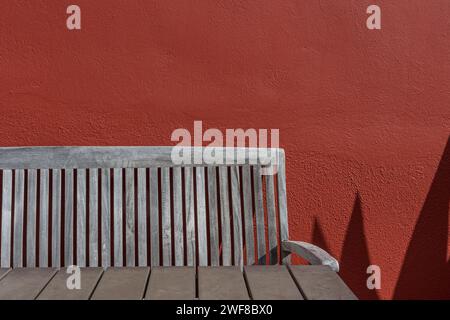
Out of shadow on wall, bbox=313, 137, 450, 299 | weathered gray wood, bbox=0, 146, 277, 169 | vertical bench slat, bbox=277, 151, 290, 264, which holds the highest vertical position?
weathered gray wood, bbox=0, 146, 277, 169

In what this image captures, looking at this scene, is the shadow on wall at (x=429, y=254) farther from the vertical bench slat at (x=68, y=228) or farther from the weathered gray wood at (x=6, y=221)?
the weathered gray wood at (x=6, y=221)

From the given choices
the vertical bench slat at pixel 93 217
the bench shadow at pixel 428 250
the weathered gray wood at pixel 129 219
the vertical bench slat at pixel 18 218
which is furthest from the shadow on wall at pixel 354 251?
the vertical bench slat at pixel 18 218

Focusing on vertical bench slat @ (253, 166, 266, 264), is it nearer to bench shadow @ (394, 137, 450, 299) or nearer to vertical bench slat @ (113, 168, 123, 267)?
A: vertical bench slat @ (113, 168, 123, 267)

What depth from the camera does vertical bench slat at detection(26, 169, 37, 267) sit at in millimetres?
1742

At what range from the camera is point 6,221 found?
1757 millimetres

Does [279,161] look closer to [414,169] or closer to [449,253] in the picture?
[414,169]

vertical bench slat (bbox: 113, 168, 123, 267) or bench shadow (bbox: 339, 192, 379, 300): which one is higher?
vertical bench slat (bbox: 113, 168, 123, 267)

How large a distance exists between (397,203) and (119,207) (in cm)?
120

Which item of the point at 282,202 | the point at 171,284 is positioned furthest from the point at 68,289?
the point at 282,202

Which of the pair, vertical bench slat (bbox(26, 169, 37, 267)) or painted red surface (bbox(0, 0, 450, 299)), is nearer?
vertical bench slat (bbox(26, 169, 37, 267))

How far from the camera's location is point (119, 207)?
1.79 metres

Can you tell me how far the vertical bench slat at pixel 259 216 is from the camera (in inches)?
71.6

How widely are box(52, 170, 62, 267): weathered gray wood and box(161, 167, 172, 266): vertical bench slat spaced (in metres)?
0.37

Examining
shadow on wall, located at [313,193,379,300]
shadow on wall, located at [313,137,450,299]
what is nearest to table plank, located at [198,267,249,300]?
shadow on wall, located at [313,193,379,300]
